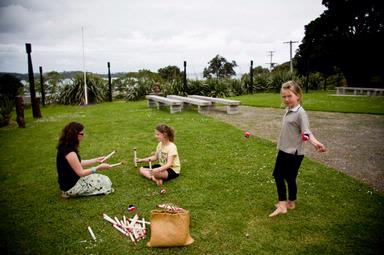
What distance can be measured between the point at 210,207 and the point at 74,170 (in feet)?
6.72

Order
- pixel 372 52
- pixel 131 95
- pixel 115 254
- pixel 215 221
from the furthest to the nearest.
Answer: pixel 372 52, pixel 131 95, pixel 215 221, pixel 115 254

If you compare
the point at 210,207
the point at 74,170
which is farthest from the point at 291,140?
the point at 74,170

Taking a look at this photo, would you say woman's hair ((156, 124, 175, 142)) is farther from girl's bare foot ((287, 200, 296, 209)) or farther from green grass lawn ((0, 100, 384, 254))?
A: girl's bare foot ((287, 200, 296, 209))

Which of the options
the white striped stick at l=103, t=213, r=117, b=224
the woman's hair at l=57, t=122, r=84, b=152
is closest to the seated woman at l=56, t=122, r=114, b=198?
the woman's hair at l=57, t=122, r=84, b=152

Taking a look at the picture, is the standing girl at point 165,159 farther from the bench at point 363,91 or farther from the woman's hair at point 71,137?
the bench at point 363,91

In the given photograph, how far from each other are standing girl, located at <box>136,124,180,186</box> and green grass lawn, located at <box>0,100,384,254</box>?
0.16 m

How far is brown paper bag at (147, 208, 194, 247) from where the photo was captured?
309cm

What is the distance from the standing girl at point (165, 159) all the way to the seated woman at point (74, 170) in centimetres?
77

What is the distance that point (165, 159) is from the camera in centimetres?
503

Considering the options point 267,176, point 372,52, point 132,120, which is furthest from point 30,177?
point 372,52

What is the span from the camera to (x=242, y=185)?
15.7 ft

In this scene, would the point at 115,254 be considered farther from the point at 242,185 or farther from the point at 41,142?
the point at 41,142

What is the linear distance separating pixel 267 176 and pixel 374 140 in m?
4.14

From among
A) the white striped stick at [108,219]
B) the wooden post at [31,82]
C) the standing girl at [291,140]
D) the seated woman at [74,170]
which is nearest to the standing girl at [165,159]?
the seated woman at [74,170]
